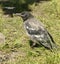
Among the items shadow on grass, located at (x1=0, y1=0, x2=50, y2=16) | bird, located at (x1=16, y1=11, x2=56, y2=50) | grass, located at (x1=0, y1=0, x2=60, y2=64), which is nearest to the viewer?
grass, located at (x1=0, y1=0, x2=60, y2=64)

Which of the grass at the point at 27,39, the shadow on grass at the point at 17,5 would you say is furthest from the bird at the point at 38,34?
the shadow on grass at the point at 17,5

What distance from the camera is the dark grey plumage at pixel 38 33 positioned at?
28.9 ft

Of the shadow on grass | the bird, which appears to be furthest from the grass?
the shadow on grass

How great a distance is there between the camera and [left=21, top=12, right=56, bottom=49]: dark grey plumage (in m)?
8.82

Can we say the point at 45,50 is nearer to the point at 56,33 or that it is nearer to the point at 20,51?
the point at 20,51

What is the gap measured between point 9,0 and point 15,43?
5.29 meters

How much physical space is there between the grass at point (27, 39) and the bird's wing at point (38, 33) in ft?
0.70

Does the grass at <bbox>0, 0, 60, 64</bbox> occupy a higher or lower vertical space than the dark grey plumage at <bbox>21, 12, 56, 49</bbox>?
lower

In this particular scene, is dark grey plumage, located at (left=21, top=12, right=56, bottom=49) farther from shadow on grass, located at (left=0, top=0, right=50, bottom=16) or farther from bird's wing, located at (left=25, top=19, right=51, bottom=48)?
shadow on grass, located at (left=0, top=0, right=50, bottom=16)

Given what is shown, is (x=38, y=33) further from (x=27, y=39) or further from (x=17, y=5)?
(x=17, y=5)

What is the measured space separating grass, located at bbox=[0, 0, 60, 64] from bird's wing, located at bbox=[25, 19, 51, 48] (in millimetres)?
212

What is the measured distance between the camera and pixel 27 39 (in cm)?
998

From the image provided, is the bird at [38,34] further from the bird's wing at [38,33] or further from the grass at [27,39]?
the grass at [27,39]

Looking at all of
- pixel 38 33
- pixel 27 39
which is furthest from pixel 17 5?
pixel 38 33
